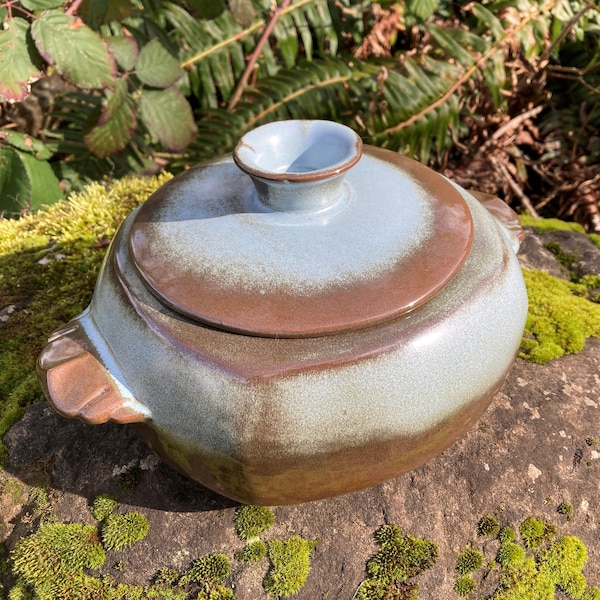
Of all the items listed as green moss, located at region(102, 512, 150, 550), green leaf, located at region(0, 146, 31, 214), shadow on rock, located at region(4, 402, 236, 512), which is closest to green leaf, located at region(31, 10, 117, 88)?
green leaf, located at region(0, 146, 31, 214)

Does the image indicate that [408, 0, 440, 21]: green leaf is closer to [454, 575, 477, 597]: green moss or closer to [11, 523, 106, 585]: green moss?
[454, 575, 477, 597]: green moss

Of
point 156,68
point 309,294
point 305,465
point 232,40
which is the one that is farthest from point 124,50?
point 305,465

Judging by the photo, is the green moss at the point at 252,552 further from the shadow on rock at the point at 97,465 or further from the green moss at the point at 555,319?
the green moss at the point at 555,319

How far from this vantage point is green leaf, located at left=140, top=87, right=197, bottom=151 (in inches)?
111

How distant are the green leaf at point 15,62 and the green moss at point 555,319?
2.25 m

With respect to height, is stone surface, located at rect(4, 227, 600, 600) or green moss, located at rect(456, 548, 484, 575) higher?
stone surface, located at rect(4, 227, 600, 600)

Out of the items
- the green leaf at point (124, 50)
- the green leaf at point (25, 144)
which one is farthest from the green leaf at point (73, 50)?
the green leaf at point (25, 144)

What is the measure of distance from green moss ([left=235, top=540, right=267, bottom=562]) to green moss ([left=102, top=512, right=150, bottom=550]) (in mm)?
296

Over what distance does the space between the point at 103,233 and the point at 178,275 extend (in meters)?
1.59

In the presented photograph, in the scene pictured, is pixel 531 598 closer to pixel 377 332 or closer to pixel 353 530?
pixel 353 530

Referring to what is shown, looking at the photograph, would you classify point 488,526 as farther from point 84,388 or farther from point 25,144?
point 25,144

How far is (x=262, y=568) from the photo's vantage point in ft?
5.18

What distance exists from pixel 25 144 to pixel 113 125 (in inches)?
27.4

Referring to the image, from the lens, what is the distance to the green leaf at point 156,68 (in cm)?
279
